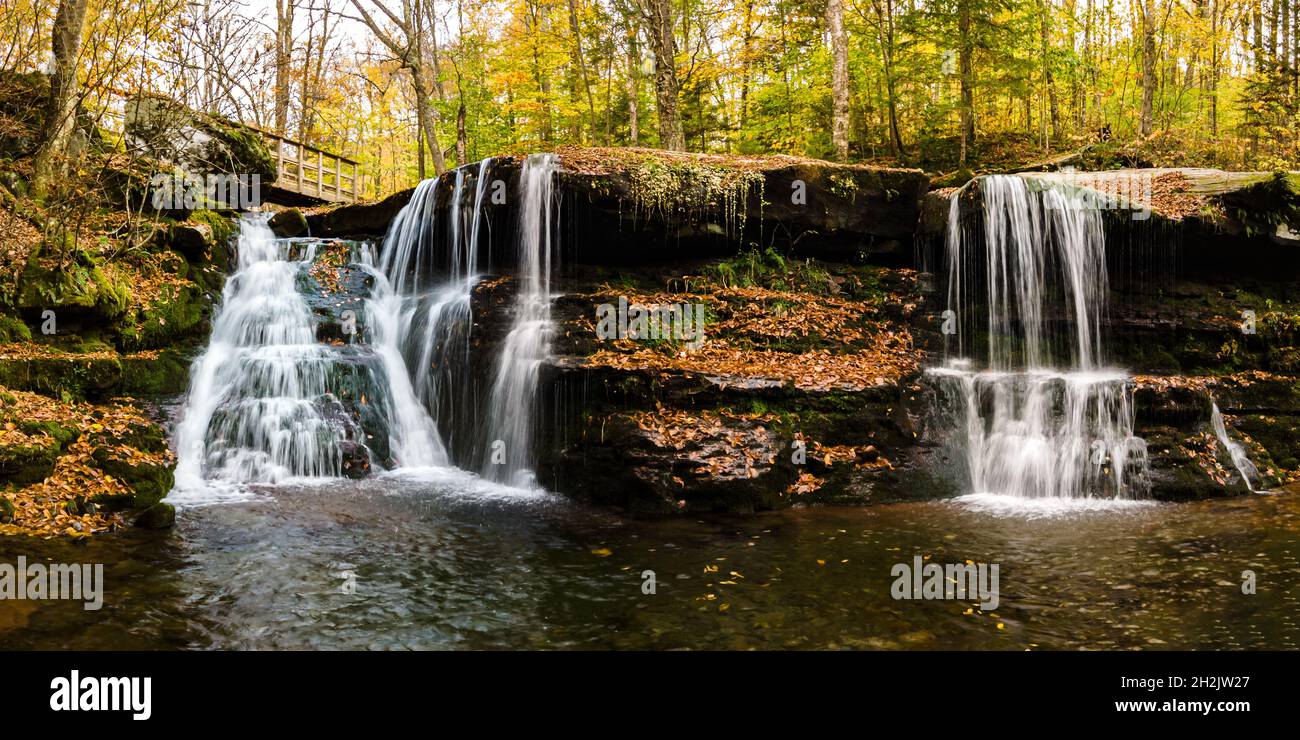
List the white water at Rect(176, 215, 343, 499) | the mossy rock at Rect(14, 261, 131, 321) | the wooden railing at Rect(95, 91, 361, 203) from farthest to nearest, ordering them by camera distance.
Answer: the wooden railing at Rect(95, 91, 361, 203)
the mossy rock at Rect(14, 261, 131, 321)
the white water at Rect(176, 215, 343, 499)

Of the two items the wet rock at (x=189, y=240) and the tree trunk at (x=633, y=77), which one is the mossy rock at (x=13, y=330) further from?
the tree trunk at (x=633, y=77)

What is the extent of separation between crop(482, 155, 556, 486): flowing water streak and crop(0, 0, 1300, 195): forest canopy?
13.4 feet

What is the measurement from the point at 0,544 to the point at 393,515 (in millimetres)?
3103

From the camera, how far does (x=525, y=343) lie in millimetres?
9852

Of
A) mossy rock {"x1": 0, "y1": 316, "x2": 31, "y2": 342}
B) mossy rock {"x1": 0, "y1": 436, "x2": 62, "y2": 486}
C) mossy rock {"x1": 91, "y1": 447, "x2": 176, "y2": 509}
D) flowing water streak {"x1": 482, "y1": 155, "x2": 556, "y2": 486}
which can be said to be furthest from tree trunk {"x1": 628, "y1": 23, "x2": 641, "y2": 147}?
mossy rock {"x1": 0, "y1": 436, "x2": 62, "y2": 486}

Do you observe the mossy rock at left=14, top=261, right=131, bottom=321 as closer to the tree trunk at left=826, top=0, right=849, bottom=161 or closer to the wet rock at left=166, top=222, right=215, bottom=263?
the wet rock at left=166, top=222, right=215, bottom=263

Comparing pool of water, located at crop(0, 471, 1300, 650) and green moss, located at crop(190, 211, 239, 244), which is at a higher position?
green moss, located at crop(190, 211, 239, 244)

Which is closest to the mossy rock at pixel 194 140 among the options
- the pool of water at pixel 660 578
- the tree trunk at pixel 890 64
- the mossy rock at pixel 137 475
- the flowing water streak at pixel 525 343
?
the mossy rock at pixel 137 475

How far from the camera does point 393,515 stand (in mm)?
7590

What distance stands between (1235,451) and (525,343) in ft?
29.6

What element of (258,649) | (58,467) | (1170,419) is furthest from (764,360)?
(58,467)

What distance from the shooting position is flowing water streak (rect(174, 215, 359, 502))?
905 cm

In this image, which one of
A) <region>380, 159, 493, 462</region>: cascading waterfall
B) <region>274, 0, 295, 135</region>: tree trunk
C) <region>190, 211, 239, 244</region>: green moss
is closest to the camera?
<region>380, 159, 493, 462</region>: cascading waterfall

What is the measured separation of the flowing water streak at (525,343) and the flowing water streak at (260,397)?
1.99 metres
